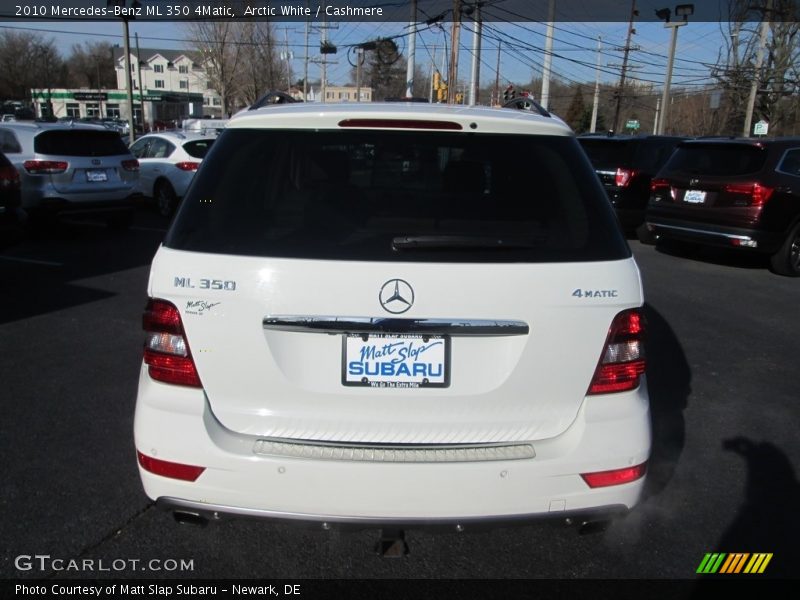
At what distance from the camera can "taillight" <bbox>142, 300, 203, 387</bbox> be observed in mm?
2174

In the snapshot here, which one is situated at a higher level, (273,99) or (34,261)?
(273,99)

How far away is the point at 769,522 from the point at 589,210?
6.11 ft

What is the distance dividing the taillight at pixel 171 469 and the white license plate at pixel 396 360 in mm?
589

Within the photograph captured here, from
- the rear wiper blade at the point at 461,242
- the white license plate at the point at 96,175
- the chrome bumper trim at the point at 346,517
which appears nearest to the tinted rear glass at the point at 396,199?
the rear wiper blade at the point at 461,242

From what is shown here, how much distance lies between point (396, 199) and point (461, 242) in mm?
397

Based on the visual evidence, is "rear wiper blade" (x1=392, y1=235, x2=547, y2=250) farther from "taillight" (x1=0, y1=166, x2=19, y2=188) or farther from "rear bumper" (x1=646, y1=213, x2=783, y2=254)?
"rear bumper" (x1=646, y1=213, x2=783, y2=254)

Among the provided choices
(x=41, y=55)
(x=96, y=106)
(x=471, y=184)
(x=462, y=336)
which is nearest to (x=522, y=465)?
(x=462, y=336)

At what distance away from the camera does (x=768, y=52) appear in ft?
108

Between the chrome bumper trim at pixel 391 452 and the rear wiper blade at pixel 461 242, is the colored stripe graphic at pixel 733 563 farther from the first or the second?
the rear wiper blade at pixel 461 242

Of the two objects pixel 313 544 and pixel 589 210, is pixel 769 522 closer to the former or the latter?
pixel 589 210

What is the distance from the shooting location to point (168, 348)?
2.20 meters

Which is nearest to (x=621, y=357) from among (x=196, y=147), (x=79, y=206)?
(x=79, y=206)

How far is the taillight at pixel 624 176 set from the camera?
11.7m

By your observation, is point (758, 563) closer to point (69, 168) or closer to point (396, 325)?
point (396, 325)
